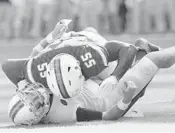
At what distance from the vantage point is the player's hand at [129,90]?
13.0 ft

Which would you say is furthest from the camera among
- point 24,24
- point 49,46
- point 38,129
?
point 24,24

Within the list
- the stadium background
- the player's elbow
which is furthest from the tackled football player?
the stadium background

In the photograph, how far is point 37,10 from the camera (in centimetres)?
1205

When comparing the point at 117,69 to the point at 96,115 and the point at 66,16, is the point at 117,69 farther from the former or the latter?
the point at 66,16

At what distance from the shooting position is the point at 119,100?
4.28 meters

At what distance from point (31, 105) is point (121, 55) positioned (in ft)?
2.51

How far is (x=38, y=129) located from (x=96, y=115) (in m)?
0.53

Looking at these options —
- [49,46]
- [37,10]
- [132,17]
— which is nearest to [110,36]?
[132,17]

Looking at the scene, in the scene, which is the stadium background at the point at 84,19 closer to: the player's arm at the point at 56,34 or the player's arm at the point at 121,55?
the player's arm at the point at 56,34

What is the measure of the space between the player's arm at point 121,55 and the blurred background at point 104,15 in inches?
284

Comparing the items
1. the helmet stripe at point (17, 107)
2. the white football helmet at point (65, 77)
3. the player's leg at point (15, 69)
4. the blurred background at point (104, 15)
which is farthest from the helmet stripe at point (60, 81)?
the blurred background at point (104, 15)

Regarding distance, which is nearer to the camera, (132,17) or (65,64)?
(65,64)

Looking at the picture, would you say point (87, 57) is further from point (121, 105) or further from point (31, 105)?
point (31, 105)

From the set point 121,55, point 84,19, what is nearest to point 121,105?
point 121,55
